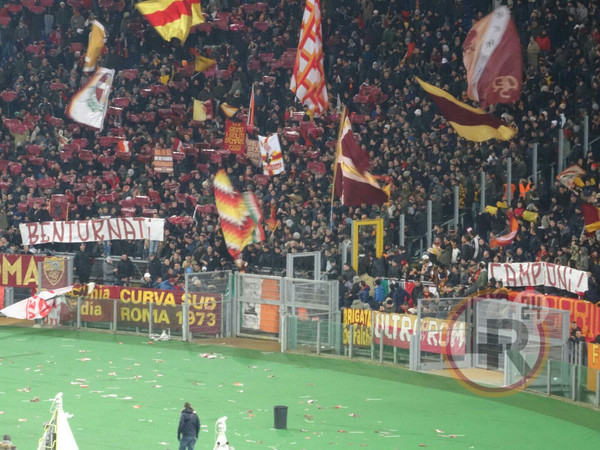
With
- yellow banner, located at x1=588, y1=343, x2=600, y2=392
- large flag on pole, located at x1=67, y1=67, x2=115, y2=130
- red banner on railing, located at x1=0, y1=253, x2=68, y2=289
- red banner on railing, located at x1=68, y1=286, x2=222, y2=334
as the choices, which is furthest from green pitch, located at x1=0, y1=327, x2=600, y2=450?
large flag on pole, located at x1=67, y1=67, x2=115, y2=130

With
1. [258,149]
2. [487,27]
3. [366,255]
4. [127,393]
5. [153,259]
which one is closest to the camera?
[127,393]

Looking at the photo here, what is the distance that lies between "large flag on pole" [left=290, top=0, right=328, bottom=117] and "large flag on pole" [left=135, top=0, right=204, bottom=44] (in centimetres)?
459

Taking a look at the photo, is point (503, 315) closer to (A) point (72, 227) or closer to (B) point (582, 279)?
(B) point (582, 279)

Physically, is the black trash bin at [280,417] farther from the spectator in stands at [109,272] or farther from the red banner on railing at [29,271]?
the spectator in stands at [109,272]

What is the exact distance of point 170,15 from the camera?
4184 centimetres

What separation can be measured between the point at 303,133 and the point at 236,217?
7.40 meters

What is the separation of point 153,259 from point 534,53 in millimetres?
12505

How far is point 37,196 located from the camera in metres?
45.2

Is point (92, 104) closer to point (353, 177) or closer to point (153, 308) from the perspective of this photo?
point (153, 308)

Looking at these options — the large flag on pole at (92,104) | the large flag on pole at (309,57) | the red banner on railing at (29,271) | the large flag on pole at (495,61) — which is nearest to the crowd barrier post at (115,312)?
the red banner on railing at (29,271)

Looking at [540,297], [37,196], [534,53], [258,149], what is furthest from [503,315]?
[37,196]

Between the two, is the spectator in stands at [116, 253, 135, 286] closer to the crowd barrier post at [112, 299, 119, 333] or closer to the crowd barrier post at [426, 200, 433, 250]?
the crowd barrier post at [112, 299, 119, 333]

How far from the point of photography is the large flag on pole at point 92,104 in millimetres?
43438

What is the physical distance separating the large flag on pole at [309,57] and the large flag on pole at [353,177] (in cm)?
502
